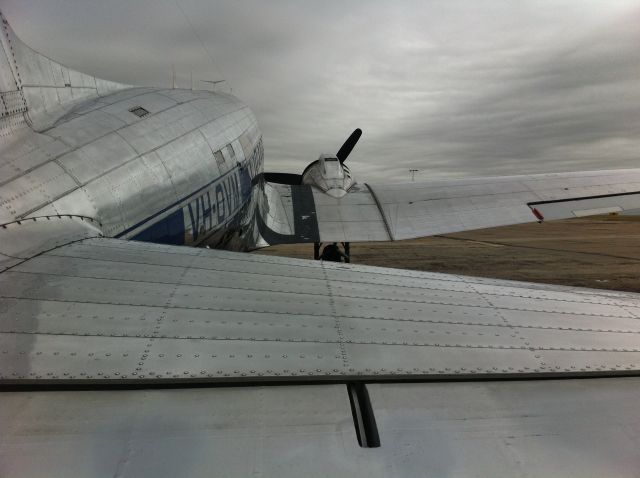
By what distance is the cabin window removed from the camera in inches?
268

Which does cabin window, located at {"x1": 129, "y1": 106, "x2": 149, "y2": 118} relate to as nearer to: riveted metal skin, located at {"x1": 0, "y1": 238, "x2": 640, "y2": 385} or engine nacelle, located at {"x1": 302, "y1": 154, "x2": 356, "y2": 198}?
riveted metal skin, located at {"x1": 0, "y1": 238, "x2": 640, "y2": 385}

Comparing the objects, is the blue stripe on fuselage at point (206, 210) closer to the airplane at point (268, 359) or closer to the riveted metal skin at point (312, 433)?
the airplane at point (268, 359)

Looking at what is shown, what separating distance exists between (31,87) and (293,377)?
5943mm

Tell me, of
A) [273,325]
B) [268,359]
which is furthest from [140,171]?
[268,359]

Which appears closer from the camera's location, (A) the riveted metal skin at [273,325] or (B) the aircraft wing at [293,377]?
(B) the aircraft wing at [293,377]

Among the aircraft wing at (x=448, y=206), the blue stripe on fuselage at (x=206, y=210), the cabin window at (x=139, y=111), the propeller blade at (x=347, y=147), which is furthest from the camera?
the propeller blade at (x=347, y=147)

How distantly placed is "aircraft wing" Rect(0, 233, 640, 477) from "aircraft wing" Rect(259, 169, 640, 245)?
6.90 metres

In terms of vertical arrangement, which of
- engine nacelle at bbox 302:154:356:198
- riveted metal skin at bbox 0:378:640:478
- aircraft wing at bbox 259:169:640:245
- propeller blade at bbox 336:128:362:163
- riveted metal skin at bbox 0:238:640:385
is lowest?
riveted metal skin at bbox 0:378:640:478

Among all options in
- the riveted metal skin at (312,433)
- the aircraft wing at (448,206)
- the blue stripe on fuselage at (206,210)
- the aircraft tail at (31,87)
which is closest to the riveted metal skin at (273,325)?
the riveted metal skin at (312,433)

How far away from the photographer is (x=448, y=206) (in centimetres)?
1060

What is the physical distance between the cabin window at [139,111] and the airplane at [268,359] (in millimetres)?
1922

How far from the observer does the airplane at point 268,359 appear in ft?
5.93

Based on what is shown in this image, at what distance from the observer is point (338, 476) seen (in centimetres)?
172

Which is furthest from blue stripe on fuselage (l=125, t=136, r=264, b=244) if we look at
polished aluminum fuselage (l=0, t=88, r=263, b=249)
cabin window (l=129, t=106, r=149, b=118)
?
cabin window (l=129, t=106, r=149, b=118)
